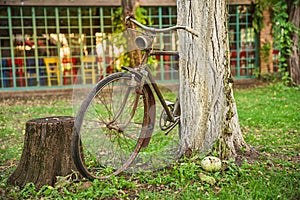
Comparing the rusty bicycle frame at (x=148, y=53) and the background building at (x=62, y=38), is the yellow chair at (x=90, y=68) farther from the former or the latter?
the rusty bicycle frame at (x=148, y=53)

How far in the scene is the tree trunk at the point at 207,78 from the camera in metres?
3.56

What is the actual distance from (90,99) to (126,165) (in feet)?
2.73

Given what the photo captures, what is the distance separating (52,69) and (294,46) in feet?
24.3

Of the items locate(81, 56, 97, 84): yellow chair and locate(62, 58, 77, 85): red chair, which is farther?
locate(62, 58, 77, 85): red chair

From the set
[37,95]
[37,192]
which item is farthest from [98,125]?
[37,95]

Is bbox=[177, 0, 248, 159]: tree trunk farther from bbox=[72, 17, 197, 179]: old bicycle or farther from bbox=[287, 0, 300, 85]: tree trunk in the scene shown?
bbox=[287, 0, 300, 85]: tree trunk

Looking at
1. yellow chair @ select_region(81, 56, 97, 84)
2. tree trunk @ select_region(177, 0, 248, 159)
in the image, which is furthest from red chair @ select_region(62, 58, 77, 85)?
tree trunk @ select_region(177, 0, 248, 159)

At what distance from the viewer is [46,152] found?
3.23 metres

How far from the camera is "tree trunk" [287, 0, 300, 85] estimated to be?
33.7ft

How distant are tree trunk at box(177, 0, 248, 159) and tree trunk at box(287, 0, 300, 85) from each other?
292 inches

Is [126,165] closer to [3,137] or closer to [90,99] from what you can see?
[90,99]

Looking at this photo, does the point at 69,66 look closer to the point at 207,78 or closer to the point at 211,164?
the point at 207,78

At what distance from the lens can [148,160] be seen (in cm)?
386

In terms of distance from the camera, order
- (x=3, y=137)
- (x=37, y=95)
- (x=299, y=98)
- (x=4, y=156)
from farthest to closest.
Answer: (x=37, y=95) < (x=299, y=98) < (x=3, y=137) < (x=4, y=156)
